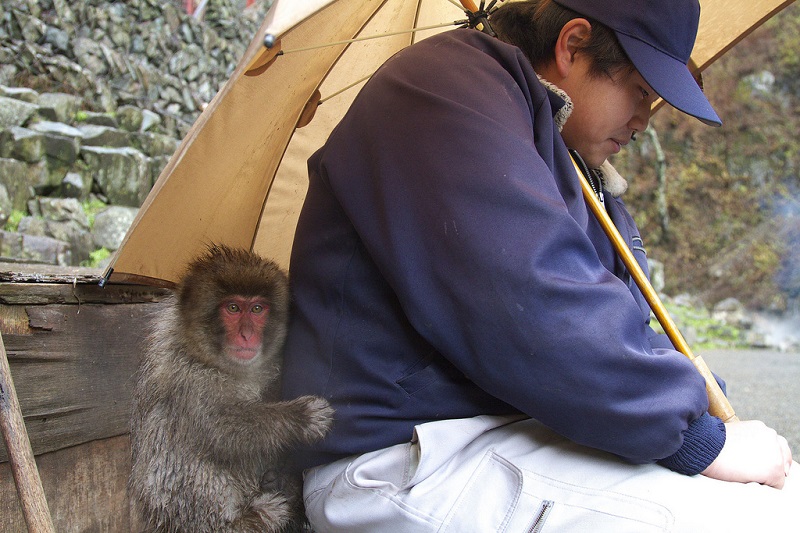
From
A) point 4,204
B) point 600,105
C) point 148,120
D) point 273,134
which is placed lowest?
point 148,120

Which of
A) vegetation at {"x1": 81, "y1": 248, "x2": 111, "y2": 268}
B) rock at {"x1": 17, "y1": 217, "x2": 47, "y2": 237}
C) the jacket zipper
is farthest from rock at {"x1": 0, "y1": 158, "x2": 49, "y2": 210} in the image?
the jacket zipper

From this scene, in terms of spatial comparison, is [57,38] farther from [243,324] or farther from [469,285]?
[469,285]

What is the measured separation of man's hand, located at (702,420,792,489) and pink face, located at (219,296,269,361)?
3.94 ft

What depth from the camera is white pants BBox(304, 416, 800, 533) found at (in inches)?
49.7

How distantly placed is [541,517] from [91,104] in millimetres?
9633

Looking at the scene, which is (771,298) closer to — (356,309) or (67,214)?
(67,214)

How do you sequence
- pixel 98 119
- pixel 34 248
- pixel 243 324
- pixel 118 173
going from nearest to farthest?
1. pixel 243 324
2. pixel 34 248
3. pixel 118 173
4. pixel 98 119

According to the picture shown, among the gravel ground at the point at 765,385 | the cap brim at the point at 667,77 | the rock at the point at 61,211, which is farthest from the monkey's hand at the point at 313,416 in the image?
the rock at the point at 61,211

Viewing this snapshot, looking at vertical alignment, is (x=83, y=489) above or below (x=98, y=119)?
above

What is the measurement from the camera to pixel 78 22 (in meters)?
10.3

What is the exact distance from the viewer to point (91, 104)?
31.0 feet

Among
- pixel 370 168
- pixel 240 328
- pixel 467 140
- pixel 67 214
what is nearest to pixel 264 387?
pixel 240 328

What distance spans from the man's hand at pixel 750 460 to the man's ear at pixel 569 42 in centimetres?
91

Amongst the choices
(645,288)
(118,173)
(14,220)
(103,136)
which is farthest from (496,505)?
(103,136)
